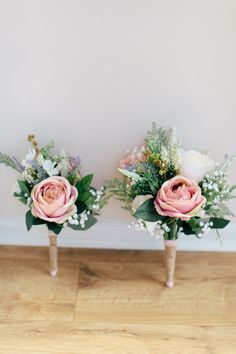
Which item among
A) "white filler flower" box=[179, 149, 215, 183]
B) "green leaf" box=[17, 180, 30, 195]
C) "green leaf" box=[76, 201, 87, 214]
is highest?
"white filler flower" box=[179, 149, 215, 183]

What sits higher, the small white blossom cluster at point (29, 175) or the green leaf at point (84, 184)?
the small white blossom cluster at point (29, 175)

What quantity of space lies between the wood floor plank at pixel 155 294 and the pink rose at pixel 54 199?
12.5 inches

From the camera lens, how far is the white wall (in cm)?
131

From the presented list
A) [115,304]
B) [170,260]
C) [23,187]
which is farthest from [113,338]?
[23,187]

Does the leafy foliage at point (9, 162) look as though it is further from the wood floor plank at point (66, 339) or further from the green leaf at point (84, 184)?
the wood floor plank at point (66, 339)

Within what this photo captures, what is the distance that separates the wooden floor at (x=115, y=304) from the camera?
4.65ft

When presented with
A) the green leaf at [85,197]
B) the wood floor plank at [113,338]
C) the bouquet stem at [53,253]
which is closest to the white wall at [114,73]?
the green leaf at [85,197]

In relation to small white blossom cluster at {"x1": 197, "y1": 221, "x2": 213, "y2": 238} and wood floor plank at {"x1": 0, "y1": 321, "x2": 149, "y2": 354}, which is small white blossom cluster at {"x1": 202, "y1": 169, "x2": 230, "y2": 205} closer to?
small white blossom cluster at {"x1": 197, "y1": 221, "x2": 213, "y2": 238}

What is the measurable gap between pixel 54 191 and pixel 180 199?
36 centimetres

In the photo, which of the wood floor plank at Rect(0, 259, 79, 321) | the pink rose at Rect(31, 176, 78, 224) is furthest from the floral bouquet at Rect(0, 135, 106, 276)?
the wood floor plank at Rect(0, 259, 79, 321)

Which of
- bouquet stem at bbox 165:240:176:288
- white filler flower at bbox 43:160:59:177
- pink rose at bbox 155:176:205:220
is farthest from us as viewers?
bouquet stem at bbox 165:240:176:288

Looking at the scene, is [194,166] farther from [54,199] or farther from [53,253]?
[53,253]

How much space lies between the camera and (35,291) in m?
1.57

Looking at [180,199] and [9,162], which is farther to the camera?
[9,162]
